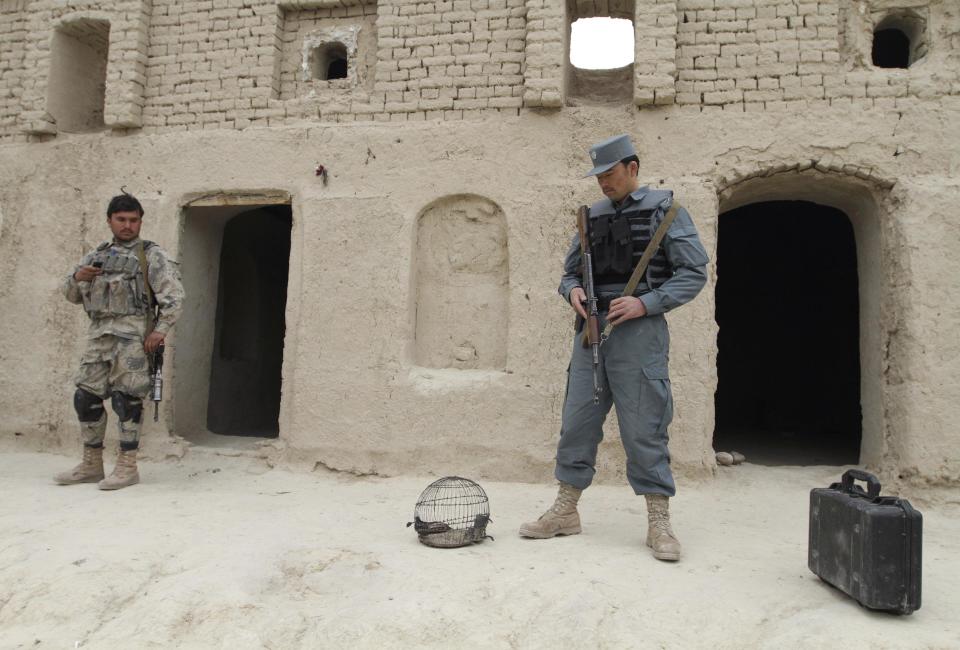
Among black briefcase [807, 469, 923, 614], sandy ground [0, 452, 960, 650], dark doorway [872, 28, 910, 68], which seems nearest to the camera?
black briefcase [807, 469, 923, 614]

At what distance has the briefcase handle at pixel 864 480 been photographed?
115 inches

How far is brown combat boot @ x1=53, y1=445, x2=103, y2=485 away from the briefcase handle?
4.72 meters

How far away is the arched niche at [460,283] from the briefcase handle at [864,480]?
282cm

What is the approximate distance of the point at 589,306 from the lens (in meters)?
3.69

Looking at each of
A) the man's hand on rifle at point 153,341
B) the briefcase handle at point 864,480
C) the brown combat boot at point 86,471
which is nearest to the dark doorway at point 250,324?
the brown combat boot at point 86,471

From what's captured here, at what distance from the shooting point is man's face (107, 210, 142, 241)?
5004mm

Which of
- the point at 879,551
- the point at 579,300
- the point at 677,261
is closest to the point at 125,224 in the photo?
the point at 579,300

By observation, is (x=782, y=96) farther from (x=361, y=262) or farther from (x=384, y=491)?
(x=384, y=491)

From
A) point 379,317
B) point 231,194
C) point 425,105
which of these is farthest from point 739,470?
point 231,194

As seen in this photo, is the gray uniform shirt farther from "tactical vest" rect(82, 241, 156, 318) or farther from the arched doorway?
the arched doorway

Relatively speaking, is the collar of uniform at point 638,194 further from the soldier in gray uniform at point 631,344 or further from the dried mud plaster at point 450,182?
the dried mud plaster at point 450,182

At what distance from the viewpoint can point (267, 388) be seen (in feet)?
29.7

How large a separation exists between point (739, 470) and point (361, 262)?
3.19 metres

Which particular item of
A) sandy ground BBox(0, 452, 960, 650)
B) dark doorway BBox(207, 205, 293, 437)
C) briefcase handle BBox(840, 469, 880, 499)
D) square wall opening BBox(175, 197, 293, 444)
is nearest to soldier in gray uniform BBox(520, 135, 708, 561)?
sandy ground BBox(0, 452, 960, 650)
